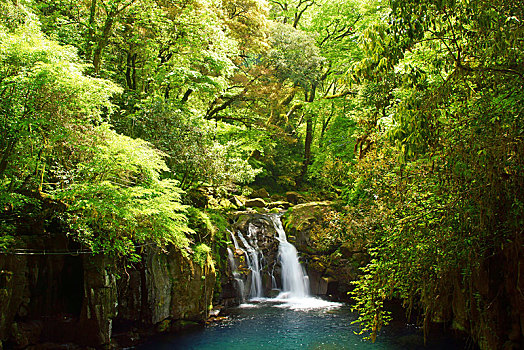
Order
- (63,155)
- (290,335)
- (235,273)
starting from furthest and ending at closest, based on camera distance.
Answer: (235,273), (290,335), (63,155)

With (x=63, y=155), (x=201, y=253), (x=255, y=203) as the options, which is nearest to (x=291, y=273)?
(x=255, y=203)

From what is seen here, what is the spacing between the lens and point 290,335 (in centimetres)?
1071

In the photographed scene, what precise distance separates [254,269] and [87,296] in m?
8.00

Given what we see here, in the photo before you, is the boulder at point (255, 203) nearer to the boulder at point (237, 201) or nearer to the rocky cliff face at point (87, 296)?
the boulder at point (237, 201)

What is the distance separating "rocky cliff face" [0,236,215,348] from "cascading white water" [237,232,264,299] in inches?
170

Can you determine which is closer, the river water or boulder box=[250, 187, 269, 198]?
the river water

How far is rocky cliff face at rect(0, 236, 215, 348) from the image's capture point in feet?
25.2

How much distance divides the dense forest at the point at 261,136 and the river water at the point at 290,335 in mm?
1694

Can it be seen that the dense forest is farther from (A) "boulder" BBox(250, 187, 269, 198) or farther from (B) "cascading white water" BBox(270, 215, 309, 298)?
(A) "boulder" BBox(250, 187, 269, 198)

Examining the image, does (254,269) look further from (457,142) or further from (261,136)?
(457,142)

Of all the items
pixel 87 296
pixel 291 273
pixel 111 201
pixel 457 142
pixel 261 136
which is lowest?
pixel 291 273

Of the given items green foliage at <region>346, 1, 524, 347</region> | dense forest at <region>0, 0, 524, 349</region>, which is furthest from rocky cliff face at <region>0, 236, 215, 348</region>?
green foliage at <region>346, 1, 524, 347</region>

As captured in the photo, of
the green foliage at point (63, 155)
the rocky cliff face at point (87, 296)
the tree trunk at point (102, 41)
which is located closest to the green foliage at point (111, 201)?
the green foliage at point (63, 155)

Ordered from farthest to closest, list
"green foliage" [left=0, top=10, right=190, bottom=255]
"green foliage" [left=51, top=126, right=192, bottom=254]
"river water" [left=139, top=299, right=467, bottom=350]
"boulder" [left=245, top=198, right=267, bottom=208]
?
"boulder" [left=245, top=198, right=267, bottom=208] → "river water" [left=139, top=299, right=467, bottom=350] → "green foliage" [left=51, top=126, right=192, bottom=254] → "green foliage" [left=0, top=10, right=190, bottom=255]
